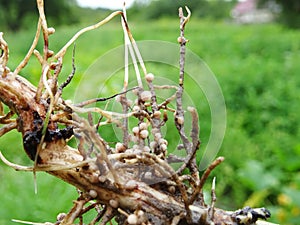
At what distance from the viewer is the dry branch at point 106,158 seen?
57 cm

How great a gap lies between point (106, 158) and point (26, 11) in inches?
960

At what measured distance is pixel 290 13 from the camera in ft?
58.3

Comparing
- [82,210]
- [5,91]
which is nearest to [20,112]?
[5,91]

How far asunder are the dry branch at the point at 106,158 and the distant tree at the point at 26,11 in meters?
23.1

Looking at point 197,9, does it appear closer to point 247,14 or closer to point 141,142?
point 247,14

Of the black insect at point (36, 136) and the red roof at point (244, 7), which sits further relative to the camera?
the red roof at point (244, 7)

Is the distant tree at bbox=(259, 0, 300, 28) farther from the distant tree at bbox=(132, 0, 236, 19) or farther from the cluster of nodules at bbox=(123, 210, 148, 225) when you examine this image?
the cluster of nodules at bbox=(123, 210, 148, 225)

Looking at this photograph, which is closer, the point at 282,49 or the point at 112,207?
the point at 112,207

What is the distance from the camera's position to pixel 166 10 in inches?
1109

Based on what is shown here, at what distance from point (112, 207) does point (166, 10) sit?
2815 centimetres

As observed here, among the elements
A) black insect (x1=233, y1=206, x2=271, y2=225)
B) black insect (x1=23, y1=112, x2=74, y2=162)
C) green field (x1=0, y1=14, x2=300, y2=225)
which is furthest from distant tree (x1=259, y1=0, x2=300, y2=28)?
black insect (x1=23, y1=112, x2=74, y2=162)

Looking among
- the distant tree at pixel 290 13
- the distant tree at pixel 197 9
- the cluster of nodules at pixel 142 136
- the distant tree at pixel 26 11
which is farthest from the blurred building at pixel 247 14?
the cluster of nodules at pixel 142 136

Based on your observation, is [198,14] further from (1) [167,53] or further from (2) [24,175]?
(1) [167,53]

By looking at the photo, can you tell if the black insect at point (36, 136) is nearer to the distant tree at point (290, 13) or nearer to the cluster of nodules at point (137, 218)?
the cluster of nodules at point (137, 218)
